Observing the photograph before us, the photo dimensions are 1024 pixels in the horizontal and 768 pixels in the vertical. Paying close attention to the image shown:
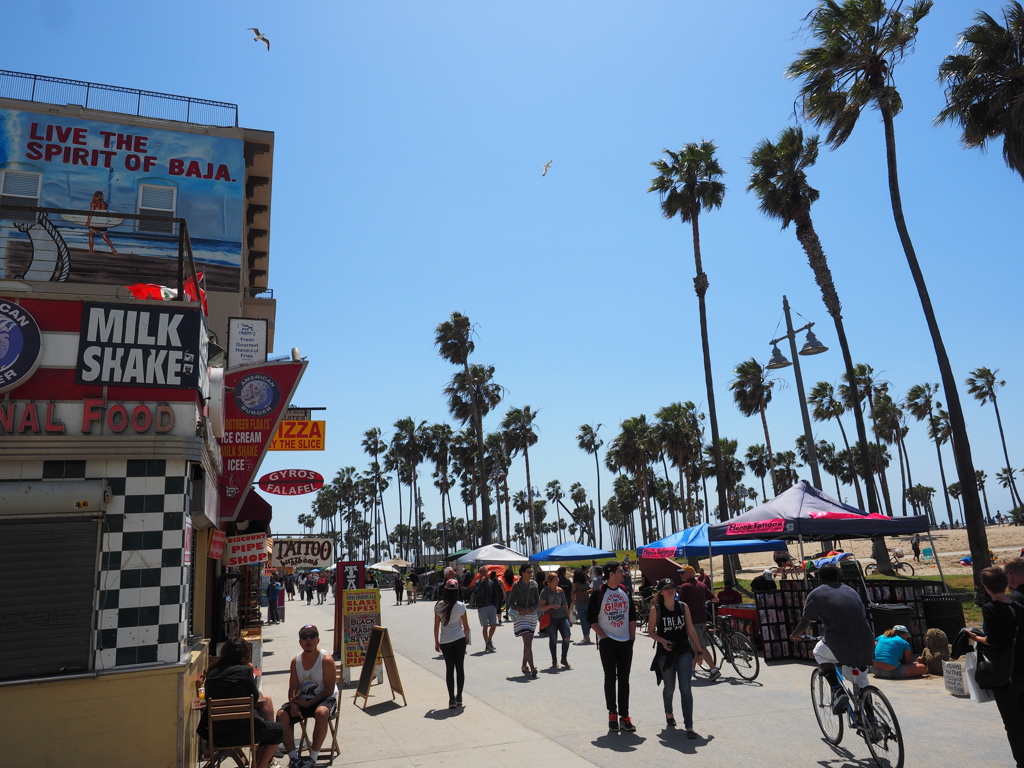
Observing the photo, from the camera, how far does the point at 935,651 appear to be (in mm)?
10938

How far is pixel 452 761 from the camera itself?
7043 millimetres

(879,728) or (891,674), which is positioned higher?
(879,728)

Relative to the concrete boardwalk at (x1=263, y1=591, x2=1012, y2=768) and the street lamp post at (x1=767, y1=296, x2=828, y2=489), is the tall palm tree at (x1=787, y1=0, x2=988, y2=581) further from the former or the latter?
the concrete boardwalk at (x1=263, y1=591, x2=1012, y2=768)

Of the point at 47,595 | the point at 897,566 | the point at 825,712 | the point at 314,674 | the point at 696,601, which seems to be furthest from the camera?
the point at 897,566

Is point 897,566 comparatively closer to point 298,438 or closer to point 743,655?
point 743,655

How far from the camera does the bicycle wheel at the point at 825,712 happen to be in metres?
6.86

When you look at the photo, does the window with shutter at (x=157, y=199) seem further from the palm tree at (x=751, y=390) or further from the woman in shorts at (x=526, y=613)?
the palm tree at (x=751, y=390)

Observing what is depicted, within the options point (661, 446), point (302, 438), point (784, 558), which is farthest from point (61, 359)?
point (661, 446)

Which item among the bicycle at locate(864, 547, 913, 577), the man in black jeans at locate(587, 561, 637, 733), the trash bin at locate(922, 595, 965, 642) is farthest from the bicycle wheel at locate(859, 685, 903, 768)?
the bicycle at locate(864, 547, 913, 577)

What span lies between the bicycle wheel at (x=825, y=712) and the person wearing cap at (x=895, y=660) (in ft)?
13.3

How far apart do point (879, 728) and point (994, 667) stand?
137 centimetres

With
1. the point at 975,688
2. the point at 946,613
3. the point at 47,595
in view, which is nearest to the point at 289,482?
the point at 47,595

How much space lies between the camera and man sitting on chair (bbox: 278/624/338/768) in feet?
23.2

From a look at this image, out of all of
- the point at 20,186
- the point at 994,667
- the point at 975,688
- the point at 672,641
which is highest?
the point at 20,186
